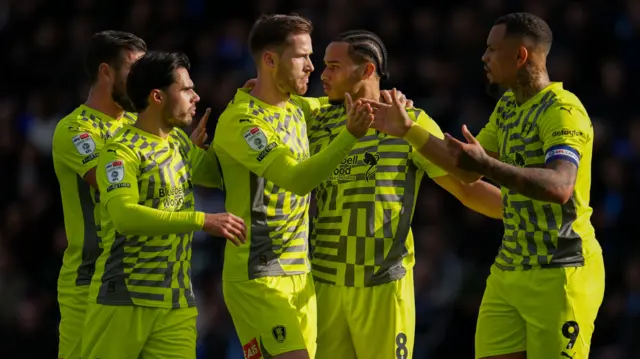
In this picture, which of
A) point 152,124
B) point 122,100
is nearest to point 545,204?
point 152,124

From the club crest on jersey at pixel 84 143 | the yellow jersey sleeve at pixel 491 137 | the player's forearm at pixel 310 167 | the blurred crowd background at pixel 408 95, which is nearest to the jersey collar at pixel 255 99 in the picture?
the player's forearm at pixel 310 167

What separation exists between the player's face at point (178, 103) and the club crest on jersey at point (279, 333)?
127 cm

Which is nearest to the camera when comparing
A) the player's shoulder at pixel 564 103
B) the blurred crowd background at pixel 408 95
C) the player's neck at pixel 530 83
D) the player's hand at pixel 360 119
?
the player's hand at pixel 360 119

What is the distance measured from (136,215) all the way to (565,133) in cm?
232

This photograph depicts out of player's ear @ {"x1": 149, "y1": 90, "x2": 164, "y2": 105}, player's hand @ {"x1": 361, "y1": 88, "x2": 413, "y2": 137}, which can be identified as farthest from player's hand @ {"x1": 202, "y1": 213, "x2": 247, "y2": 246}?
player's hand @ {"x1": 361, "y1": 88, "x2": 413, "y2": 137}

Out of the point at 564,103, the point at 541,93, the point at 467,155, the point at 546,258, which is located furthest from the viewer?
the point at 541,93

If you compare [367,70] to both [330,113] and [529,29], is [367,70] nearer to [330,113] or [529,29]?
[330,113]

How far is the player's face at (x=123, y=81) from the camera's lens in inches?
319

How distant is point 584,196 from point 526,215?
34 cm

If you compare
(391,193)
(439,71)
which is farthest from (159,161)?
(439,71)

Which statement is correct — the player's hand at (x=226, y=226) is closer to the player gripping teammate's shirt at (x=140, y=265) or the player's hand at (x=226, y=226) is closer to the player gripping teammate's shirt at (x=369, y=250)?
the player gripping teammate's shirt at (x=140, y=265)

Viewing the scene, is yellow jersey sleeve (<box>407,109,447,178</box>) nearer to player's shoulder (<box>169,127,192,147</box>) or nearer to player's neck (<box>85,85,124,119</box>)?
player's shoulder (<box>169,127,192,147</box>)

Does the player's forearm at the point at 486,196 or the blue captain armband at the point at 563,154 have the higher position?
the blue captain armband at the point at 563,154

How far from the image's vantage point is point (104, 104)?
26.9 ft
